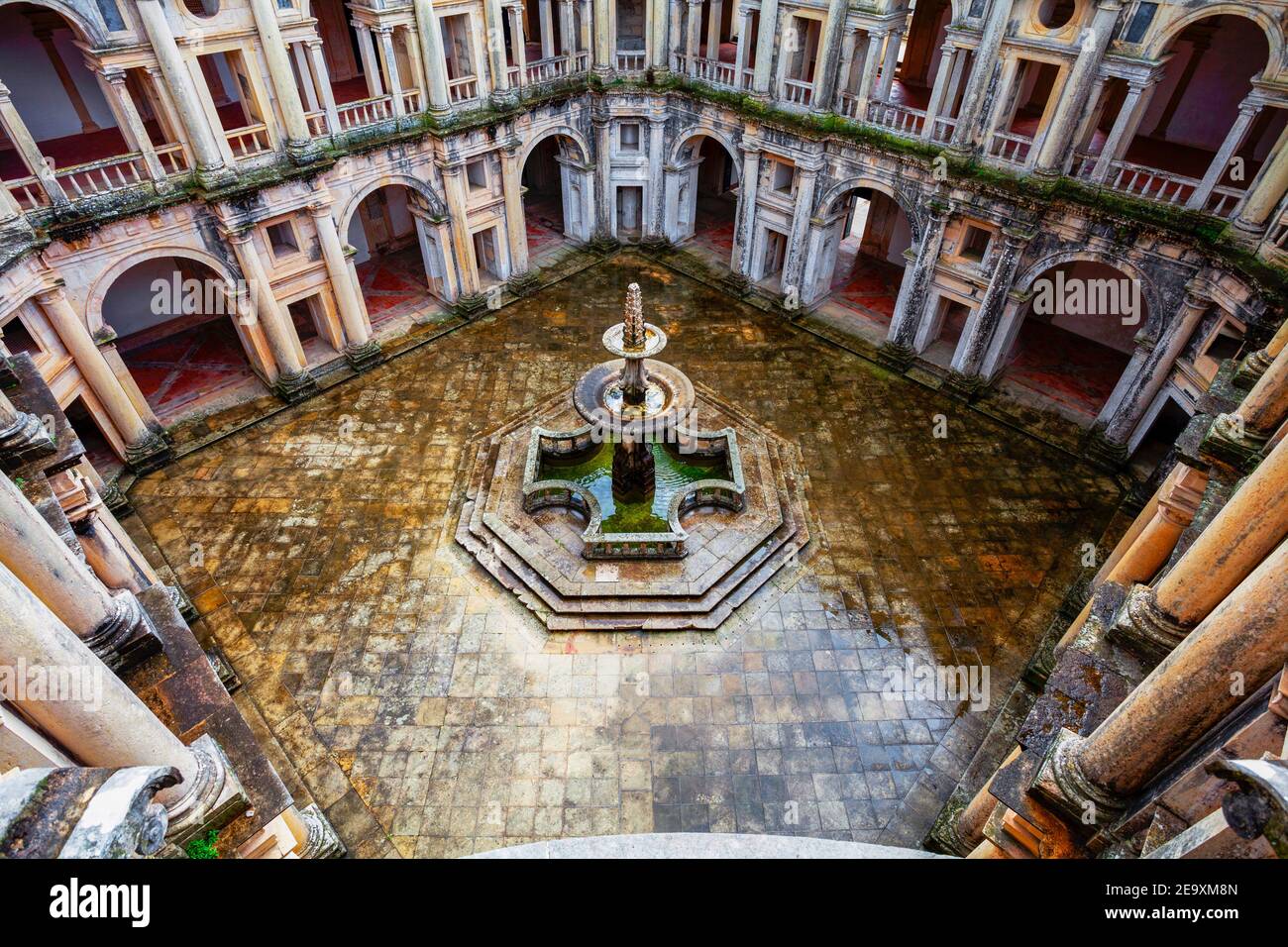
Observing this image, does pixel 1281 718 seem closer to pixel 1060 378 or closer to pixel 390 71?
pixel 1060 378

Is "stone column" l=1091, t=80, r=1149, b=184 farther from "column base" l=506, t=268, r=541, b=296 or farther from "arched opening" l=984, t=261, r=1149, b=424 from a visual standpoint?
"column base" l=506, t=268, r=541, b=296

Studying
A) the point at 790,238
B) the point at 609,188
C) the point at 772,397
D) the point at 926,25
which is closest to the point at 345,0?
the point at 609,188

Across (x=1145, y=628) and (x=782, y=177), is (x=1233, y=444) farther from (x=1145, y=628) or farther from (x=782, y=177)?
(x=782, y=177)

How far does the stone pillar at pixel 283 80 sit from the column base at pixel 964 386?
21.7 m

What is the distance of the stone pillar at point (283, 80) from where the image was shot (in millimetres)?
19203

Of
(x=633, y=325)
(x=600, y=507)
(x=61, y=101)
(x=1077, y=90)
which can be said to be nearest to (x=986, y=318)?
(x=1077, y=90)

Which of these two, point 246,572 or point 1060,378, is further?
point 1060,378

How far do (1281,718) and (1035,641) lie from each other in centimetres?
1213

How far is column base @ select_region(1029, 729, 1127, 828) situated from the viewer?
7.81 meters

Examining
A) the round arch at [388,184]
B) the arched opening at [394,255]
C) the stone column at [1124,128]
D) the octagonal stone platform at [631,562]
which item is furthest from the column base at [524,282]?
the stone column at [1124,128]

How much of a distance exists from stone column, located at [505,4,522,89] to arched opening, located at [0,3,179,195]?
38.1 feet

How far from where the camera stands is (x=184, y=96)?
1823 centimetres

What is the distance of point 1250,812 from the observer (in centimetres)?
446

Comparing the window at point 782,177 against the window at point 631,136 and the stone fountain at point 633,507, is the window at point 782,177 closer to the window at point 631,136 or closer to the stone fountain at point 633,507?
the window at point 631,136
